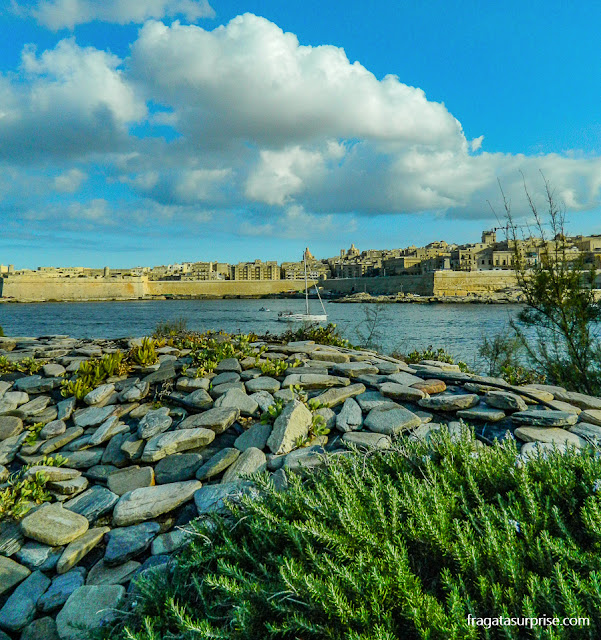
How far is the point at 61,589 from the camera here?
257cm

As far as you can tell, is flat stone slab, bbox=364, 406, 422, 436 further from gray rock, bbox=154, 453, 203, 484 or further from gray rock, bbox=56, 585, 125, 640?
gray rock, bbox=56, 585, 125, 640

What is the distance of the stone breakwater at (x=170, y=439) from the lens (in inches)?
105

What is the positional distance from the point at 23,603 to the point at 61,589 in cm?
22

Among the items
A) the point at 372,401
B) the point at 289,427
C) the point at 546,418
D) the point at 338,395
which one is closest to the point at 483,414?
the point at 546,418

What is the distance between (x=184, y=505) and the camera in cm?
307

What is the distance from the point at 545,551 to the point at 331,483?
108 centimetres

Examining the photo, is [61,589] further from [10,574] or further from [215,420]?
[215,420]

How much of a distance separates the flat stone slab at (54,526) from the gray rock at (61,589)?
262 mm

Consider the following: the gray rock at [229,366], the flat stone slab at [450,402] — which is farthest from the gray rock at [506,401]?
the gray rock at [229,366]

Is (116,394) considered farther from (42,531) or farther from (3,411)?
(42,531)

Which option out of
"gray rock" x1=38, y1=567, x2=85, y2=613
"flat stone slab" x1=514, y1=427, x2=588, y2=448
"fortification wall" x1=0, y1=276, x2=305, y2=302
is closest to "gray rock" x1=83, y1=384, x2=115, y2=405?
"gray rock" x1=38, y1=567, x2=85, y2=613

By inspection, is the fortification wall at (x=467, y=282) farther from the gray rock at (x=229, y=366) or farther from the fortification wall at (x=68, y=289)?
the gray rock at (x=229, y=366)

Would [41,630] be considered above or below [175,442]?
below

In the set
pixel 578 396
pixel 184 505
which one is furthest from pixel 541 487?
pixel 578 396
